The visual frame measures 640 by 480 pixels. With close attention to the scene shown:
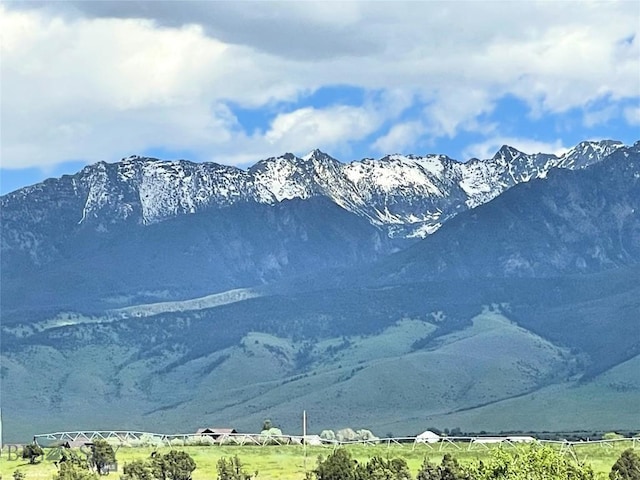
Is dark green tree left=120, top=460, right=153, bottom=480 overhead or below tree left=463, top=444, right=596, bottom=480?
overhead

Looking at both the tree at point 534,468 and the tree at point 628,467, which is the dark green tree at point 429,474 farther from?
the tree at point 534,468

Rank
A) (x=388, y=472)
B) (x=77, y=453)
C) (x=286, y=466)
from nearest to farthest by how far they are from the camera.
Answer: (x=388, y=472)
(x=286, y=466)
(x=77, y=453)

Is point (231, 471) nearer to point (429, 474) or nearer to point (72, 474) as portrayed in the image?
point (72, 474)

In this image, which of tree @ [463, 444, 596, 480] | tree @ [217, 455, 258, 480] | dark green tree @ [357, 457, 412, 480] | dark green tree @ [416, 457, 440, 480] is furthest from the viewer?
tree @ [217, 455, 258, 480]

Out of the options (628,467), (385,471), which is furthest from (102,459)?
(628,467)

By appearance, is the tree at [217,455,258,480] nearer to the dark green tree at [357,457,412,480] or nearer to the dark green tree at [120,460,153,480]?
the dark green tree at [120,460,153,480]

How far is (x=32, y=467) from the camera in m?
188

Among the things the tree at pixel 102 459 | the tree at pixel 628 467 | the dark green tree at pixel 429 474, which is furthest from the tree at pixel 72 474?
the tree at pixel 628 467

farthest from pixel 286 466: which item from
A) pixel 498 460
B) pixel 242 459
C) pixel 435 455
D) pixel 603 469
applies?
pixel 498 460

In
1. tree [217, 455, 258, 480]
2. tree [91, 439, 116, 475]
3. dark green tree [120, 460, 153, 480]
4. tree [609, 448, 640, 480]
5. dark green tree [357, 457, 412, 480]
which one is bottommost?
tree [609, 448, 640, 480]

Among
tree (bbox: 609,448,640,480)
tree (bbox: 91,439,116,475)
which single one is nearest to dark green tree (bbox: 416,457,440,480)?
tree (bbox: 609,448,640,480)

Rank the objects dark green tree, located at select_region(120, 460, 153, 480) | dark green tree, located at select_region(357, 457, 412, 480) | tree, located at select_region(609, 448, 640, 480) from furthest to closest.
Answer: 1. dark green tree, located at select_region(120, 460, 153, 480)
2. tree, located at select_region(609, 448, 640, 480)
3. dark green tree, located at select_region(357, 457, 412, 480)

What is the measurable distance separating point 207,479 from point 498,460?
221 feet

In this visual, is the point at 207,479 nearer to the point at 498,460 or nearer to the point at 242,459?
the point at 242,459
